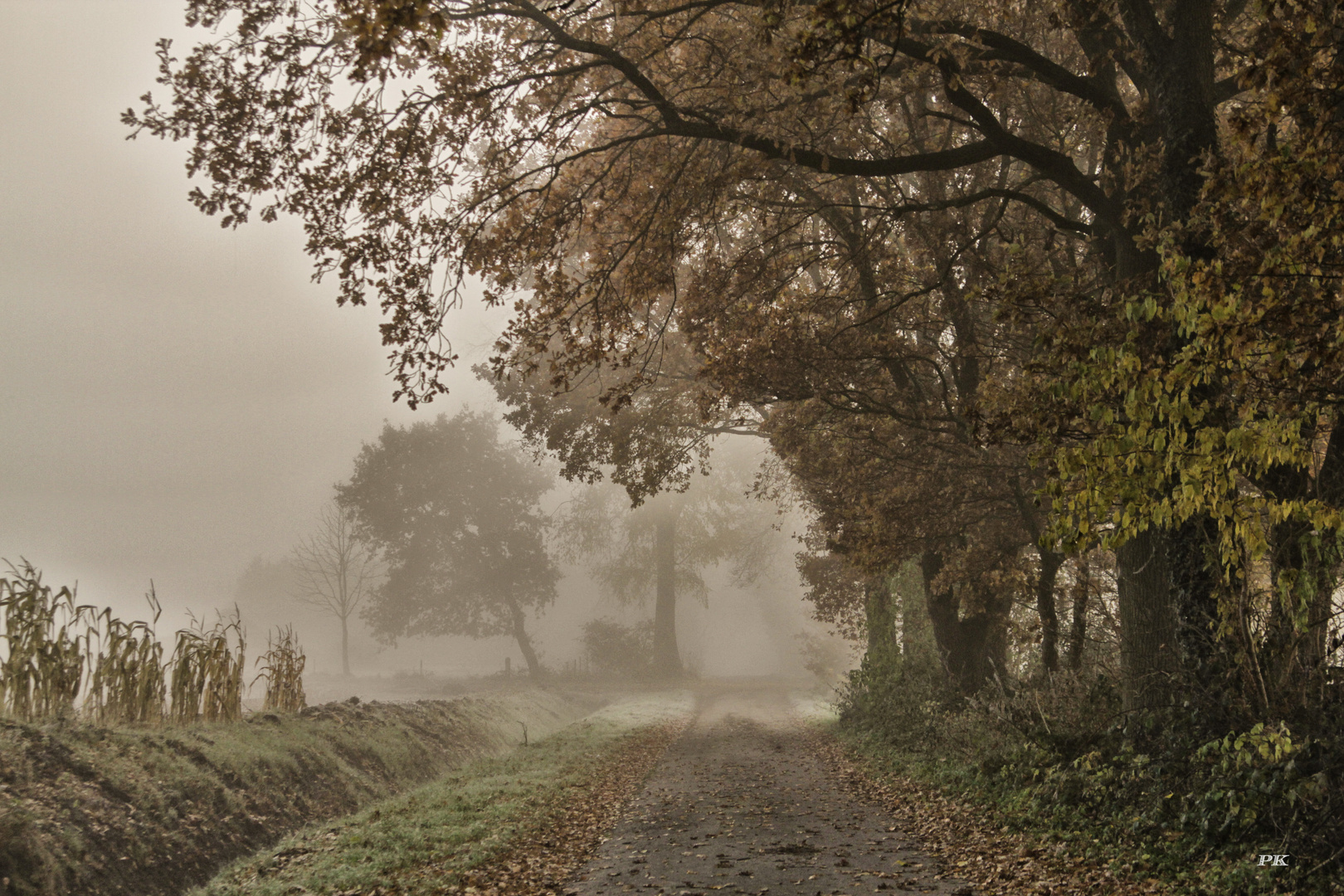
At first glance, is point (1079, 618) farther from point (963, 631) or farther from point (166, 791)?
point (166, 791)

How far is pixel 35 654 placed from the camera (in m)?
8.80

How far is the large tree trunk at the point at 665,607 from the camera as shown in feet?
141

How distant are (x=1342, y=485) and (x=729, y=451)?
4255 cm

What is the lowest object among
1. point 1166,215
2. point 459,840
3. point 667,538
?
point 459,840

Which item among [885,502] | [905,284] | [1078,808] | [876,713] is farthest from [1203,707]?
[876,713]

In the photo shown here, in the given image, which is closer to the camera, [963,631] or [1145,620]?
[1145,620]

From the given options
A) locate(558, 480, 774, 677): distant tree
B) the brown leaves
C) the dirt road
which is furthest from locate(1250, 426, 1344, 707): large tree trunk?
locate(558, 480, 774, 677): distant tree

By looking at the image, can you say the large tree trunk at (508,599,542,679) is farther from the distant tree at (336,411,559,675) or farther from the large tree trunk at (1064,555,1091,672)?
the large tree trunk at (1064,555,1091,672)

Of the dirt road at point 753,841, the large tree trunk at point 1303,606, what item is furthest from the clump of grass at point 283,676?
the large tree trunk at point 1303,606

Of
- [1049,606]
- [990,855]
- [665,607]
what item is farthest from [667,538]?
[990,855]

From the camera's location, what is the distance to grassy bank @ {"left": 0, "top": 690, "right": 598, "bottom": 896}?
6609 mm

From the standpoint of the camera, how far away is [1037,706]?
29.0 feet

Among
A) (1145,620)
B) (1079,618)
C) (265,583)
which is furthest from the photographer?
(265,583)

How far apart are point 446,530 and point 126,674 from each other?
1289 inches
